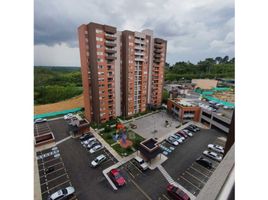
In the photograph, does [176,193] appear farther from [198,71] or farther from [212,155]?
[198,71]

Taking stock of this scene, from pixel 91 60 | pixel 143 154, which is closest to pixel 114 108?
pixel 91 60

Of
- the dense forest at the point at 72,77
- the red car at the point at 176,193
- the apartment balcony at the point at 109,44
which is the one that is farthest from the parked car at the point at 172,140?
the dense forest at the point at 72,77

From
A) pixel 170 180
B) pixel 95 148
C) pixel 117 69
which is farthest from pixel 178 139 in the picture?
pixel 117 69

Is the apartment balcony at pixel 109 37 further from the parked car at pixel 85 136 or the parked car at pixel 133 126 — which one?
the parked car at pixel 85 136

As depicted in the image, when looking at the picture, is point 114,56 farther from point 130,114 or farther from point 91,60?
point 130,114

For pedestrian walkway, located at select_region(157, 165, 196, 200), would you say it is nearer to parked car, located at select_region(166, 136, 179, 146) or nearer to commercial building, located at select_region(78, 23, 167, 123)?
parked car, located at select_region(166, 136, 179, 146)

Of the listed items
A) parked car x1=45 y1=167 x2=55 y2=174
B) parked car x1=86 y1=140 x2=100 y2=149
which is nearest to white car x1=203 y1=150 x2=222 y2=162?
parked car x1=86 y1=140 x2=100 y2=149
